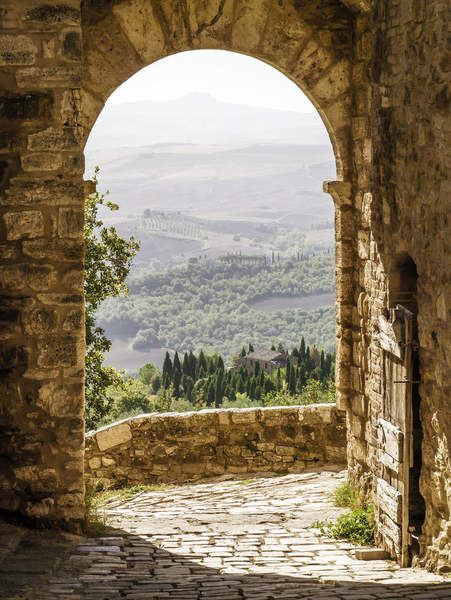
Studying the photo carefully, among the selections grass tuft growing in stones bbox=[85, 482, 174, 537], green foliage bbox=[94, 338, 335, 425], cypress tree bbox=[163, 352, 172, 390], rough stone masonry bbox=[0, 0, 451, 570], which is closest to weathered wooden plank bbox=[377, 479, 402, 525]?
rough stone masonry bbox=[0, 0, 451, 570]

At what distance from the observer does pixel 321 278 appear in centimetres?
6081

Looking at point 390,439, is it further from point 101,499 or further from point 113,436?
point 113,436

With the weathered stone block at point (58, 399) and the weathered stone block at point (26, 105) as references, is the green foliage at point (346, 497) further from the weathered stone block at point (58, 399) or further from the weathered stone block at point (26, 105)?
the weathered stone block at point (26, 105)

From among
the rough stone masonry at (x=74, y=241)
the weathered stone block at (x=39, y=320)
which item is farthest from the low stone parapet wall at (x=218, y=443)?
the weathered stone block at (x=39, y=320)

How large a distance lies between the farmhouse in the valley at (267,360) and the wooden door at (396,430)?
1722cm

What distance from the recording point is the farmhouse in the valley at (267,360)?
77.0 feet

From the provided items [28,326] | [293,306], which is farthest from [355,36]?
[293,306]

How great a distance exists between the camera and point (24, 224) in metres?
5.32

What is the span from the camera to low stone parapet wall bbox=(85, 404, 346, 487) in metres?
8.60

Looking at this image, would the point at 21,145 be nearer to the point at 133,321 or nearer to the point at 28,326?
the point at 28,326

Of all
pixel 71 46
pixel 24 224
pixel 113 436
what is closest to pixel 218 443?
pixel 113 436

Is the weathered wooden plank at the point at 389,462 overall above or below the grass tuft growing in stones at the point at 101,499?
above

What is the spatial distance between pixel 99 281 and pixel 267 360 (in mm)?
13469

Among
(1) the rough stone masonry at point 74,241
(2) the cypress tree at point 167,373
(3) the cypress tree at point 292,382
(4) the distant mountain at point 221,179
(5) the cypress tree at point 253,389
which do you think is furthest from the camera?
(4) the distant mountain at point 221,179
